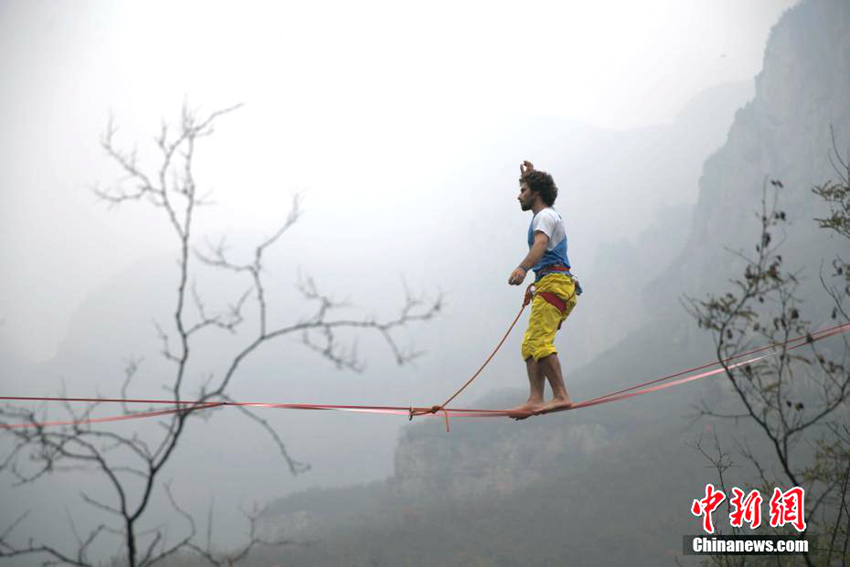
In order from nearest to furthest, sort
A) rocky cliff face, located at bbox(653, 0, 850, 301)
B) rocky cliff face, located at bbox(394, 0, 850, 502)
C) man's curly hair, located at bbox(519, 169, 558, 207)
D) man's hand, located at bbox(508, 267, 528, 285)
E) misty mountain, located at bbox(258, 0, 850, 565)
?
man's hand, located at bbox(508, 267, 528, 285), man's curly hair, located at bbox(519, 169, 558, 207), misty mountain, located at bbox(258, 0, 850, 565), rocky cliff face, located at bbox(653, 0, 850, 301), rocky cliff face, located at bbox(394, 0, 850, 502)

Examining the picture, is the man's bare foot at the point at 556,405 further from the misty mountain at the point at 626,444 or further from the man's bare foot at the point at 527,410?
the misty mountain at the point at 626,444

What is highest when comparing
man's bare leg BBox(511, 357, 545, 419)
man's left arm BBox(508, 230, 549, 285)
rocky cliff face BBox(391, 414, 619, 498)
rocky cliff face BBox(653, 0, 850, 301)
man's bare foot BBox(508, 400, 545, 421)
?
rocky cliff face BBox(653, 0, 850, 301)

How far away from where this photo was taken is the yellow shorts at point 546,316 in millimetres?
5246

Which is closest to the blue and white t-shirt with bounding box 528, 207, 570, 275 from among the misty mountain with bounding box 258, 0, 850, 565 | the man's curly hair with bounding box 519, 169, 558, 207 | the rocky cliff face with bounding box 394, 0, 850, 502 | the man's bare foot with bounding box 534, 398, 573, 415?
the man's curly hair with bounding box 519, 169, 558, 207

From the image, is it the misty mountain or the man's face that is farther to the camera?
the misty mountain

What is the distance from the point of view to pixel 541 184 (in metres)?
5.38

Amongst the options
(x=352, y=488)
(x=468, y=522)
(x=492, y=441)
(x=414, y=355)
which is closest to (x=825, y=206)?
(x=492, y=441)

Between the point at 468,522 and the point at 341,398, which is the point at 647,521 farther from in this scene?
the point at 341,398

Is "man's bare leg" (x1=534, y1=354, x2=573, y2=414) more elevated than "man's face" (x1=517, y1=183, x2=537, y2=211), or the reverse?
"man's face" (x1=517, y1=183, x2=537, y2=211)

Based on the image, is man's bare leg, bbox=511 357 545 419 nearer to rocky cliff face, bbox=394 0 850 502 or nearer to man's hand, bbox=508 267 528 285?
man's hand, bbox=508 267 528 285

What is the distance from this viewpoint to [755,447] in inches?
2350

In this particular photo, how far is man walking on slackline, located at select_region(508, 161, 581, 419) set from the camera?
5.18 metres

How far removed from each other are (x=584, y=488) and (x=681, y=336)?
1179 inches

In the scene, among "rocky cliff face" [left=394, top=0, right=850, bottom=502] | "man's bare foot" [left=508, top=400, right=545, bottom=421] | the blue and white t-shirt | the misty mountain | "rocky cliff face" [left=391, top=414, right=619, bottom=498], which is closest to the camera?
"man's bare foot" [left=508, top=400, right=545, bottom=421]
